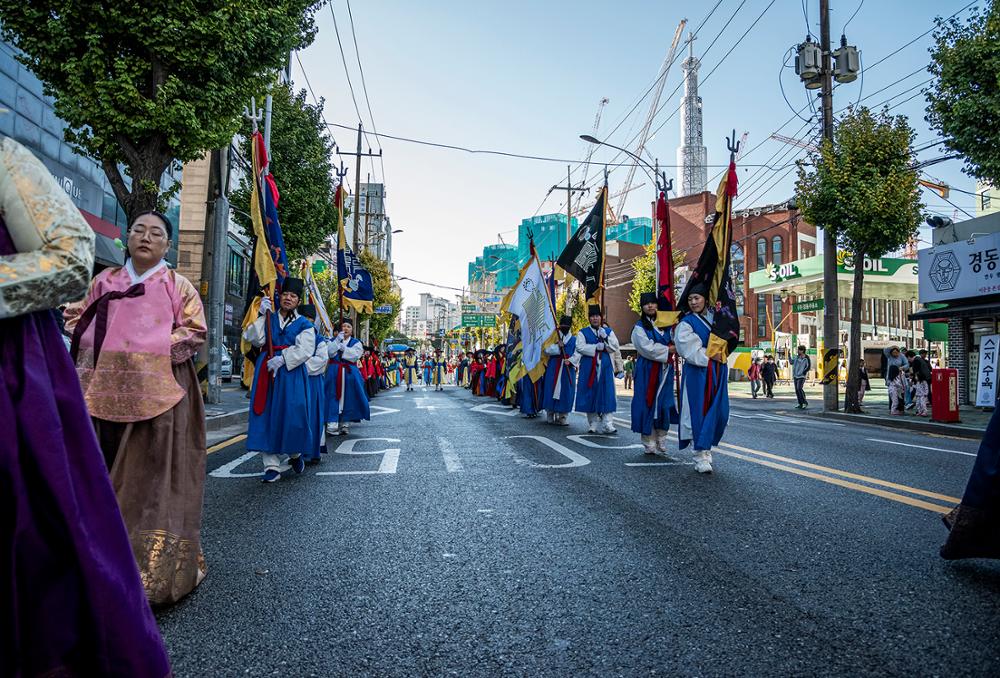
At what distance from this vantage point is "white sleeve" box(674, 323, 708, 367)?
258 inches

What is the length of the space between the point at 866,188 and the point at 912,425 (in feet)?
18.9

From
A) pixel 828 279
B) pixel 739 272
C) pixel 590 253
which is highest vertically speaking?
pixel 739 272

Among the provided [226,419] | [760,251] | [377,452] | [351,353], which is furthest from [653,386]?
[760,251]

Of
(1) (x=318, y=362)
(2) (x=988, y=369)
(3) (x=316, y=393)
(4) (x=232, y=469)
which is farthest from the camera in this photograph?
(2) (x=988, y=369)

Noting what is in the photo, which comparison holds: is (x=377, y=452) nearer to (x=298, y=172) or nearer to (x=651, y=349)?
(x=651, y=349)

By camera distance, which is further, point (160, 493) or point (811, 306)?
point (811, 306)

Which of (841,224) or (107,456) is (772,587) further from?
(841,224)

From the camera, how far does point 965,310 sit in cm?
1666

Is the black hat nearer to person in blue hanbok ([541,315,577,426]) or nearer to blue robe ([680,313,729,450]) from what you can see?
blue robe ([680,313,729,450])

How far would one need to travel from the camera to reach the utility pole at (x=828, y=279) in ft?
56.6

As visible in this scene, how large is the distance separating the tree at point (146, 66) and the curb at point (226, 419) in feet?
11.7

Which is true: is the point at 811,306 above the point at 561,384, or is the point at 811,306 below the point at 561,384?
above

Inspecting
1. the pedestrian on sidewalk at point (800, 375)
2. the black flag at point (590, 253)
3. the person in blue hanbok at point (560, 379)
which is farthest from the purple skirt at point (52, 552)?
the pedestrian on sidewalk at point (800, 375)

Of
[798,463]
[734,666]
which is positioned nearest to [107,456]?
[734,666]
